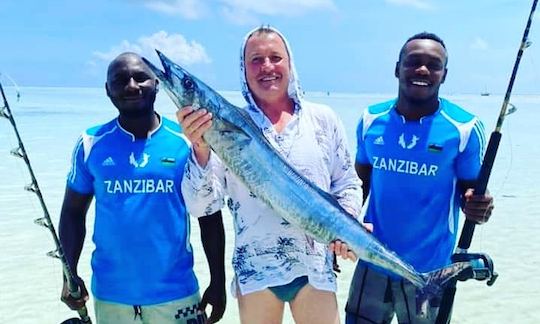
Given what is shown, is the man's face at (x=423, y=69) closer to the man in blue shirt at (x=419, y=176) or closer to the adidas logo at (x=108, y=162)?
the man in blue shirt at (x=419, y=176)

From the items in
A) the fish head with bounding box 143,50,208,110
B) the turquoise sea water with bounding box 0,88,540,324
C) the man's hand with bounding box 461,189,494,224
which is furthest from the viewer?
the turquoise sea water with bounding box 0,88,540,324

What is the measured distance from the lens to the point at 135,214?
331 cm

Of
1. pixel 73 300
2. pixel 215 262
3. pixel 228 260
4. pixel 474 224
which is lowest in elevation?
pixel 228 260

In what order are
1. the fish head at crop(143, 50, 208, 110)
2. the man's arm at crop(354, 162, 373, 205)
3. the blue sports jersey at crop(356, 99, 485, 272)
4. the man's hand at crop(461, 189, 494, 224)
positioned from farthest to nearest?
the man's arm at crop(354, 162, 373, 205) < the blue sports jersey at crop(356, 99, 485, 272) < the man's hand at crop(461, 189, 494, 224) < the fish head at crop(143, 50, 208, 110)

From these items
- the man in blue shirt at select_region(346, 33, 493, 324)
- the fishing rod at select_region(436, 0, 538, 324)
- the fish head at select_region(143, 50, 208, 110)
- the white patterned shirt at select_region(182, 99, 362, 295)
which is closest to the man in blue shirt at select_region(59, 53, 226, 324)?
the white patterned shirt at select_region(182, 99, 362, 295)

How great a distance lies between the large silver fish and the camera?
273 cm

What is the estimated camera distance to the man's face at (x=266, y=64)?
317 centimetres

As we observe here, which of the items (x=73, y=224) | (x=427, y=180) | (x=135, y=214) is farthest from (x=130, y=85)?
(x=427, y=180)

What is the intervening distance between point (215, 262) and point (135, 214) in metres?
0.57

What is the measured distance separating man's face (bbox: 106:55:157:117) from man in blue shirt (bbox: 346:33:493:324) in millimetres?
1613

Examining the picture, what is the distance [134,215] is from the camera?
10.9ft

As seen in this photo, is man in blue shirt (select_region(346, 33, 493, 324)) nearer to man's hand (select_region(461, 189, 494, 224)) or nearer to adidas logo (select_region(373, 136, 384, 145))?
adidas logo (select_region(373, 136, 384, 145))

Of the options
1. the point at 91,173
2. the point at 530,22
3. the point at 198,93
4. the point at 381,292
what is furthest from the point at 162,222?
the point at 530,22

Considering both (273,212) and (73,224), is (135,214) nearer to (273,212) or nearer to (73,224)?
(73,224)
